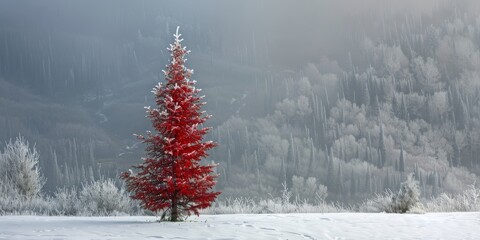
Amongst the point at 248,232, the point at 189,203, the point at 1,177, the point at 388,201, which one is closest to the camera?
the point at 248,232

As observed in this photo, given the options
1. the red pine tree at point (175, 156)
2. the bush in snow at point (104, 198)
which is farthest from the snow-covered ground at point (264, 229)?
the bush in snow at point (104, 198)

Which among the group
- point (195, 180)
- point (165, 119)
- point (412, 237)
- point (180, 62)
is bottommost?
point (412, 237)

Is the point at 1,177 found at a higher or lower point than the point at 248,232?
higher

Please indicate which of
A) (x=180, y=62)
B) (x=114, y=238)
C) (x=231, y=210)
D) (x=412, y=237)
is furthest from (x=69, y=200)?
(x=412, y=237)

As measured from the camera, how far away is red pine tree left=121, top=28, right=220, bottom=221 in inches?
619

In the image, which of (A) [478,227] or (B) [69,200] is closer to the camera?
(A) [478,227]

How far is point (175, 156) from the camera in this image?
1589cm

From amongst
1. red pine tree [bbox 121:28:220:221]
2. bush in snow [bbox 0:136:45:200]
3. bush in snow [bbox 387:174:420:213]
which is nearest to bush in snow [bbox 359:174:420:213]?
bush in snow [bbox 387:174:420:213]

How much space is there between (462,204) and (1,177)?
90.7ft

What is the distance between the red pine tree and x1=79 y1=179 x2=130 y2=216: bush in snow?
10200mm

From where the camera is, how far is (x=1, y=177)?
3566cm

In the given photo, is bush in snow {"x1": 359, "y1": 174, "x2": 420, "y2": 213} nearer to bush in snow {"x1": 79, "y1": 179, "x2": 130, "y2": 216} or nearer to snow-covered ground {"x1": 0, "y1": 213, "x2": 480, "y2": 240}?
snow-covered ground {"x1": 0, "y1": 213, "x2": 480, "y2": 240}

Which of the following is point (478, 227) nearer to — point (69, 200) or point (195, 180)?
point (195, 180)

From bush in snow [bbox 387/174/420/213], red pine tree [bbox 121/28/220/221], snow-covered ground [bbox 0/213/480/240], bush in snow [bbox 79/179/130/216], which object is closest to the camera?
snow-covered ground [bbox 0/213/480/240]
